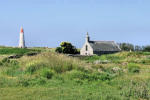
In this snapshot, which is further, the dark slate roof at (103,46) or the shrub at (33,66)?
the dark slate roof at (103,46)

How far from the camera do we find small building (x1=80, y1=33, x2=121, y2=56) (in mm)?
64688

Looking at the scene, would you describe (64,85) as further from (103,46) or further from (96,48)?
(103,46)

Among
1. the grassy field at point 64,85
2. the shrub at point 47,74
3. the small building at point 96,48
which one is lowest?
the grassy field at point 64,85

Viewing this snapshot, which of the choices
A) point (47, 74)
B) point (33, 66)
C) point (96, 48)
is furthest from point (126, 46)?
point (47, 74)

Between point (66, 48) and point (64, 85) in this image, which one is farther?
point (66, 48)

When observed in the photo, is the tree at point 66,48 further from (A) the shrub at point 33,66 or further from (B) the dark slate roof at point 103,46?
(A) the shrub at point 33,66

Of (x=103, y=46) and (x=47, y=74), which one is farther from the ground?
(x=103, y=46)

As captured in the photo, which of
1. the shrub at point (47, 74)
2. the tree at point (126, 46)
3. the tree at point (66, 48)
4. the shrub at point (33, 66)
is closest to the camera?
the shrub at point (47, 74)

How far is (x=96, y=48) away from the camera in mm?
65125

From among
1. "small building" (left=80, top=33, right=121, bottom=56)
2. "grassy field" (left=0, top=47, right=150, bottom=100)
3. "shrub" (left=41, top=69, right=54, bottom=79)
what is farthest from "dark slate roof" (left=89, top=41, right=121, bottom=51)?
"shrub" (left=41, top=69, right=54, bottom=79)

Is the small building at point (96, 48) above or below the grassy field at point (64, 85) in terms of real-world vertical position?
above

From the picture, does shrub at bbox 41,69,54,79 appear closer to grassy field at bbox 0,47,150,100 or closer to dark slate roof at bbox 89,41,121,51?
grassy field at bbox 0,47,150,100

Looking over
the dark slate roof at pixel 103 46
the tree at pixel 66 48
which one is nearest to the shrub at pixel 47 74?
the tree at pixel 66 48

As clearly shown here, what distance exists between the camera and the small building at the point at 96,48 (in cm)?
6469
